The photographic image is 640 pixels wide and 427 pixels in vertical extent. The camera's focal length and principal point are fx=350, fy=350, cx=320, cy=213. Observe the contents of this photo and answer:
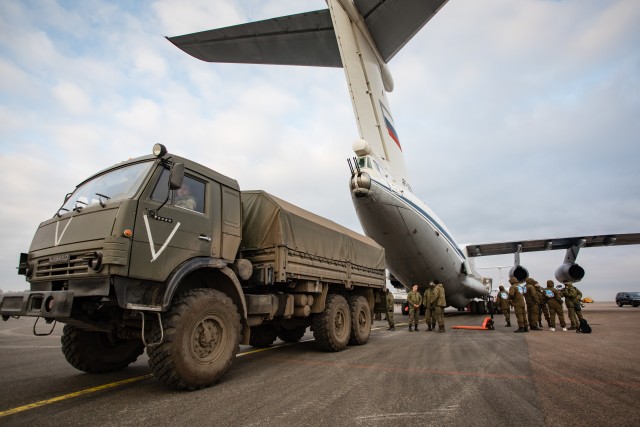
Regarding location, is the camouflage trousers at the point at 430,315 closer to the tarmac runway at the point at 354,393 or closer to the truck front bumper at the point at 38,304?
the tarmac runway at the point at 354,393

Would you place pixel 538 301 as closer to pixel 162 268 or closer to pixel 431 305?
pixel 431 305

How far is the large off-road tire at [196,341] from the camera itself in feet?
12.6

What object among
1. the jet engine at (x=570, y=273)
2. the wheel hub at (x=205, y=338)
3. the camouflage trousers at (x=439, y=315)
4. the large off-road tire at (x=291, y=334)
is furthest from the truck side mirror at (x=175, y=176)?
the jet engine at (x=570, y=273)

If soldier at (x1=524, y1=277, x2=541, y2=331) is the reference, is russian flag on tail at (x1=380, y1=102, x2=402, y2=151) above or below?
above

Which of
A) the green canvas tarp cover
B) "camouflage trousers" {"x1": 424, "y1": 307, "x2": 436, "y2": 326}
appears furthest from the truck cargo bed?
"camouflage trousers" {"x1": 424, "y1": 307, "x2": 436, "y2": 326}

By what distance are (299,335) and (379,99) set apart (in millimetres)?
10728

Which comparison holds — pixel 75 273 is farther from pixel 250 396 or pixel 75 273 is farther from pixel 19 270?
pixel 250 396

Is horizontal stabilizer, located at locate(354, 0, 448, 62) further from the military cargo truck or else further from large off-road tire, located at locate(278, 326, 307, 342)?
large off-road tire, located at locate(278, 326, 307, 342)

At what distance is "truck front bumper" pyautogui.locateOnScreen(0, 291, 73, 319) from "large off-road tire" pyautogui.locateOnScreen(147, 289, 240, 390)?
94cm

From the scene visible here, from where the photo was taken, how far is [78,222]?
4.18 metres

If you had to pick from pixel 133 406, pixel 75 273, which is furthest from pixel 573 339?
pixel 75 273

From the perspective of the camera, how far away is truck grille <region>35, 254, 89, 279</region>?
3.83 metres

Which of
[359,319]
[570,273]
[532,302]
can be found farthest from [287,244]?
[570,273]

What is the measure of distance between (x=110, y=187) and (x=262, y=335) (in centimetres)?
483
